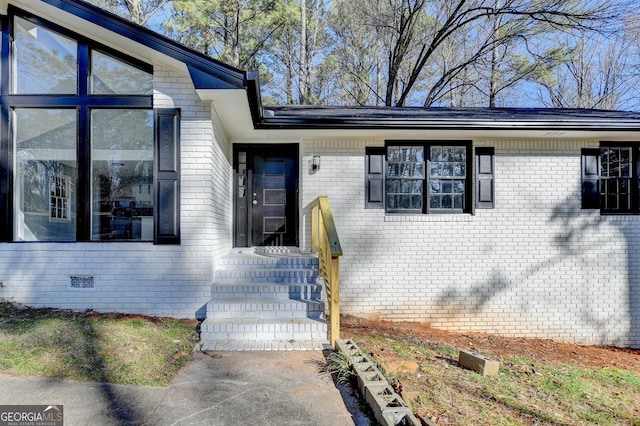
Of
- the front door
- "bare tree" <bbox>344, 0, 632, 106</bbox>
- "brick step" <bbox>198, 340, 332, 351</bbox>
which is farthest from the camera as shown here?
"bare tree" <bbox>344, 0, 632, 106</bbox>

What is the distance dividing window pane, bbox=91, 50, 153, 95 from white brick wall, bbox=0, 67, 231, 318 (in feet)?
0.92

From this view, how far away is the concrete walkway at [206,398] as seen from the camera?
2.46m

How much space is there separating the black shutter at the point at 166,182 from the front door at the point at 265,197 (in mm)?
1980

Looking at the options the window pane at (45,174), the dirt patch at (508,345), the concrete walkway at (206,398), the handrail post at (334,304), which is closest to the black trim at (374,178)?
the dirt patch at (508,345)

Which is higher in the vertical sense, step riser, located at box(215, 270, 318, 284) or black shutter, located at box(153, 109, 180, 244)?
black shutter, located at box(153, 109, 180, 244)

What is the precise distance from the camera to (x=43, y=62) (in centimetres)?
484

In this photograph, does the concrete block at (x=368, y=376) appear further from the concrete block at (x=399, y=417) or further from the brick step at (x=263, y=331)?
the brick step at (x=263, y=331)

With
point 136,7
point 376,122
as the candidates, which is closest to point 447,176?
point 376,122

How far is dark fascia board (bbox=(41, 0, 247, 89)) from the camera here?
13.5 ft

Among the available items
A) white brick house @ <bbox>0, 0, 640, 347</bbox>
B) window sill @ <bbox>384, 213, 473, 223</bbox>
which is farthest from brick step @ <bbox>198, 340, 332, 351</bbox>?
window sill @ <bbox>384, 213, 473, 223</bbox>

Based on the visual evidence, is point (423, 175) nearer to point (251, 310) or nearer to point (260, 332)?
point (251, 310)

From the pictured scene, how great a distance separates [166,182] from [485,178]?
5.14m

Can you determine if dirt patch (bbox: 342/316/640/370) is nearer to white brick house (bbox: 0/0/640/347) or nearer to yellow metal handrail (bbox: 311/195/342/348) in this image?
white brick house (bbox: 0/0/640/347)

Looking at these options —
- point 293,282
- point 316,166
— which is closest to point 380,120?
point 316,166
